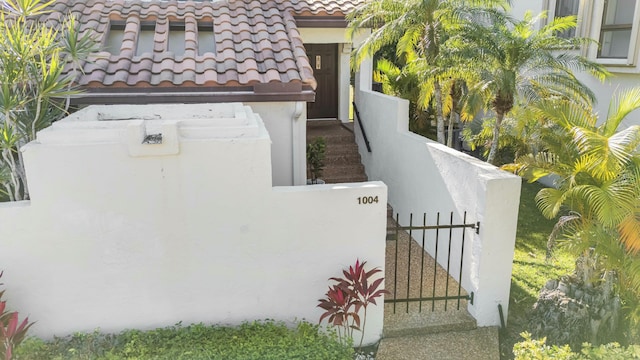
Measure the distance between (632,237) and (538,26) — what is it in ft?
30.7

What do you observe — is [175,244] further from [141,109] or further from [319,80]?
[319,80]

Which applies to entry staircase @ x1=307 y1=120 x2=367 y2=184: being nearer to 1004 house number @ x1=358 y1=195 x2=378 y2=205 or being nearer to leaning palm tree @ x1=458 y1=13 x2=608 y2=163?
leaning palm tree @ x1=458 y1=13 x2=608 y2=163

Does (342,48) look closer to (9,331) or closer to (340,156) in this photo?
(340,156)

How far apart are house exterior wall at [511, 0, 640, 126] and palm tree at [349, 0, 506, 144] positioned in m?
3.10

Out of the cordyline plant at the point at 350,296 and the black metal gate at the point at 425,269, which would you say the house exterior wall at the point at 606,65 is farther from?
the cordyline plant at the point at 350,296

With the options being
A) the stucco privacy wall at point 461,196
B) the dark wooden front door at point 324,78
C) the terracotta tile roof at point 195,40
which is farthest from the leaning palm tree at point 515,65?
the dark wooden front door at point 324,78

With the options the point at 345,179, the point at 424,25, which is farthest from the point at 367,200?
the point at 345,179

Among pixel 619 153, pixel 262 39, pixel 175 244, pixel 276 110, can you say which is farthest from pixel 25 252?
pixel 619 153

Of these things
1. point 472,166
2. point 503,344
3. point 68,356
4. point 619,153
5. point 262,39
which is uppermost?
point 262,39

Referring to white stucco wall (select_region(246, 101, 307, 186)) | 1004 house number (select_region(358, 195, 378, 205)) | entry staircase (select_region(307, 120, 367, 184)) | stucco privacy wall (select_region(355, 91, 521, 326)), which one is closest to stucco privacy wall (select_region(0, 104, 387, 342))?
1004 house number (select_region(358, 195, 378, 205))

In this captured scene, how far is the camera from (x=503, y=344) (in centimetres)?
693

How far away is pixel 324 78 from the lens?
15125 millimetres

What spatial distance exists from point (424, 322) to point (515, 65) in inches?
196

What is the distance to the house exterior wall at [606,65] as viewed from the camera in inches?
409
